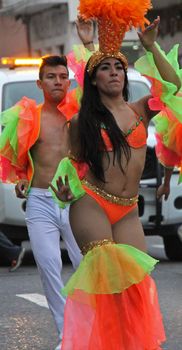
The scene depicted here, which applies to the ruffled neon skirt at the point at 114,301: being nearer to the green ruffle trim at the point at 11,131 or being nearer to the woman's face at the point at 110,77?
the woman's face at the point at 110,77

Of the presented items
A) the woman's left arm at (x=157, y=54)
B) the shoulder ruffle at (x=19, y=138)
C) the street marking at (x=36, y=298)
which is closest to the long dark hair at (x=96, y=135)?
the woman's left arm at (x=157, y=54)

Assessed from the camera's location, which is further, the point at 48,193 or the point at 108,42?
the point at 48,193

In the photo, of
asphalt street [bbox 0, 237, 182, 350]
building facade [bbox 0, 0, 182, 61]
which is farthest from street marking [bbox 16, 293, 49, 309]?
building facade [bbox 0, 0, 182, 61]

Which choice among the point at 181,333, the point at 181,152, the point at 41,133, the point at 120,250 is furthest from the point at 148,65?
the point at 181,333

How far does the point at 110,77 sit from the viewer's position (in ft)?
20.3

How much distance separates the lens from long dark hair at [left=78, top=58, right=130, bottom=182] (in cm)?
611

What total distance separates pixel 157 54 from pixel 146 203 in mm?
6383

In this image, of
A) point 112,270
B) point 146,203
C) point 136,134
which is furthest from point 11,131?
point 146,203

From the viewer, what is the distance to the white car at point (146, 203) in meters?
12.6

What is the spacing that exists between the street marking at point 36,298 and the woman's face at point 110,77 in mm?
3846

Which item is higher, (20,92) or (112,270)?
(112,270)

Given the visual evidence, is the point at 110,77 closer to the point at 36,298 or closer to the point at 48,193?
the point at 48,193

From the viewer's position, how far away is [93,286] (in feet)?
19.6

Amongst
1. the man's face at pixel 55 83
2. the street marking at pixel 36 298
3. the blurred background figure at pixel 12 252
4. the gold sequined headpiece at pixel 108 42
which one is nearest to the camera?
the gold sequined headpiece at pixel 108 42
